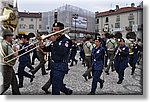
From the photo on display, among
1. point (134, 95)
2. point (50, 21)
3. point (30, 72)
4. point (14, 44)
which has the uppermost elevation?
point (50, 21)

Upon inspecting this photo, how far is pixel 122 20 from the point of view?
2930 millimetres

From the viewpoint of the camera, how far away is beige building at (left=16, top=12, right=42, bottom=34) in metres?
2.87

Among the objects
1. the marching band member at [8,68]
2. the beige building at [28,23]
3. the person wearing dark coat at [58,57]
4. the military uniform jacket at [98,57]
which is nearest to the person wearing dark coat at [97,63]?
the military uniform jacket at [98,57]

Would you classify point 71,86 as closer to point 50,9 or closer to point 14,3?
point 50,9

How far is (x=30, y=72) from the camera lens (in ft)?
9.62

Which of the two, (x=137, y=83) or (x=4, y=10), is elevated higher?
(x=4, y=10)

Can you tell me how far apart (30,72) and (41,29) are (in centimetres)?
41

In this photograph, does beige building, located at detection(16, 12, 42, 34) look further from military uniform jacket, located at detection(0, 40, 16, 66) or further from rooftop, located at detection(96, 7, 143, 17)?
rooftop, located at detection(96, 7, 143, 17)

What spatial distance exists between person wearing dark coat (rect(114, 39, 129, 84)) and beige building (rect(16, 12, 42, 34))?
0.75 meters

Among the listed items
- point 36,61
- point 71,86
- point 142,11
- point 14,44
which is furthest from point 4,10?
point 142,11

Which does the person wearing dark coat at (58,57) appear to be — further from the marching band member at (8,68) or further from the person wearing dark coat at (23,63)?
the marching band member at (8,68)

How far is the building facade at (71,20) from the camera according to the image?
2.86 m

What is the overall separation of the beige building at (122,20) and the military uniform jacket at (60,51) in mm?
333

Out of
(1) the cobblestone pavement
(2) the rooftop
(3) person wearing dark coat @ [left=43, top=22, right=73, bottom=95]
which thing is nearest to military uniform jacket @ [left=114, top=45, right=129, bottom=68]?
(1) the cobblestone pavement
